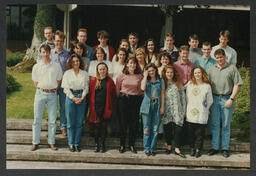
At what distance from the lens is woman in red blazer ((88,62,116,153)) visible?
5602mm

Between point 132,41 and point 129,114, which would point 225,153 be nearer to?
point 129,114

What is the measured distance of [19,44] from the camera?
9.66 metres

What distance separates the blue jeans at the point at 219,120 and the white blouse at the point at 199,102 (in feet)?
0.65

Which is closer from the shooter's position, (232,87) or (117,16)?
(232,87)

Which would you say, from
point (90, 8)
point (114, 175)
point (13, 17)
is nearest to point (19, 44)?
point (13, 17)

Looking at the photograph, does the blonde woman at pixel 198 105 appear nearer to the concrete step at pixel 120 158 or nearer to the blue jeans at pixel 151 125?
the concrete step at pixel 120 158

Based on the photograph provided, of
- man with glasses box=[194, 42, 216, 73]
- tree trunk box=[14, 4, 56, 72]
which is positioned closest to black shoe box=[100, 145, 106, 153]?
man with glasses box=[194, 42, 216, 73]

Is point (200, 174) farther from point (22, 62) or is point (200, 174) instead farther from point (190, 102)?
point (22, 62)

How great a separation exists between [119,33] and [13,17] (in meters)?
3.93

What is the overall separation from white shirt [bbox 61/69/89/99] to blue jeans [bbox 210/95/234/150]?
229 centimetres

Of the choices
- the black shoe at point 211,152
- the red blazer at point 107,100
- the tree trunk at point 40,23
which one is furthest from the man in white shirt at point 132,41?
the tree trunk at point 40,23

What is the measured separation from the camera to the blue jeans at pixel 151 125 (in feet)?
18.2

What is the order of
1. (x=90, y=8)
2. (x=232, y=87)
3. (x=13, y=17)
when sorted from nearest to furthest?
1. (x=232, y=87)
2. (x=13, y=17)
3. (x=90, y=8)

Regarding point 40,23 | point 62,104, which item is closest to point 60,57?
point 62,104
